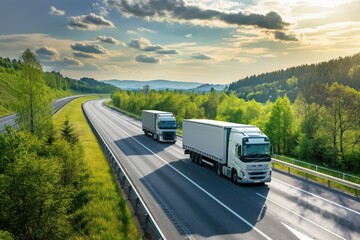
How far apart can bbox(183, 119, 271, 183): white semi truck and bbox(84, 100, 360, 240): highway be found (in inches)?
30.7

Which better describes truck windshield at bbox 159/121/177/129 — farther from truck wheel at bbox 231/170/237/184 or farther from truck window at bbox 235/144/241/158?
truck window at bbox 235/144/241/158

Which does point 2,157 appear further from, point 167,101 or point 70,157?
point 167,101

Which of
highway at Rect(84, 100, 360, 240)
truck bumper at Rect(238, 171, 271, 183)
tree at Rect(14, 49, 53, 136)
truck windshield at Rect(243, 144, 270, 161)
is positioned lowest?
highway at Rect(84, 100, 360, 240)

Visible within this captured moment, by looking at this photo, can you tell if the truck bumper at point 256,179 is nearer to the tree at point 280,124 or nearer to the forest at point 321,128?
the forest at point 321,128

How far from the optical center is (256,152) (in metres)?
22.0

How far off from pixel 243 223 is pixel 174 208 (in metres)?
3.80

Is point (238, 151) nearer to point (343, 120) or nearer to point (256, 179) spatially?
point (256, 179)

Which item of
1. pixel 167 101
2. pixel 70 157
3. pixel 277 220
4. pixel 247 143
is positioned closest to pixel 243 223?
pixel 277 220

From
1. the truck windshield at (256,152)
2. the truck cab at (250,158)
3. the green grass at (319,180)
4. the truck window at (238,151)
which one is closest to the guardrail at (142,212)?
the truck cab at (250,158)

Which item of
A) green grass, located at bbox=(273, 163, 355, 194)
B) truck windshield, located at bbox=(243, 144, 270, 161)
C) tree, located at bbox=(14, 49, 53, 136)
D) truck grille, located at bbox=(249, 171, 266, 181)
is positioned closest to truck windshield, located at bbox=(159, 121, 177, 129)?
tree, located at bbox=(14, 49, 53, 136)

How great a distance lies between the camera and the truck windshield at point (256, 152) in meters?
21.8

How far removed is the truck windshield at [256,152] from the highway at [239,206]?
2.02 m

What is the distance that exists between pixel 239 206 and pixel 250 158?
4.56 meters

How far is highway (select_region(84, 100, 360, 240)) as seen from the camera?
47.9ft
